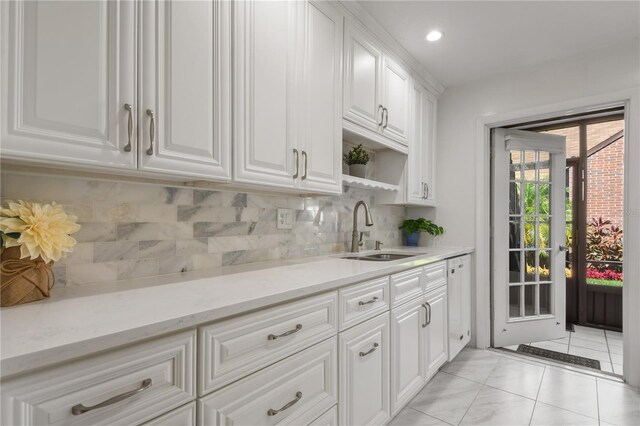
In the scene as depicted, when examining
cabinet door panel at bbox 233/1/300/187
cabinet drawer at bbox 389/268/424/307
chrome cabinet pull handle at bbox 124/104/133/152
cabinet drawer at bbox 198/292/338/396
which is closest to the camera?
cabinet drawer at bbox 198/292/338/396

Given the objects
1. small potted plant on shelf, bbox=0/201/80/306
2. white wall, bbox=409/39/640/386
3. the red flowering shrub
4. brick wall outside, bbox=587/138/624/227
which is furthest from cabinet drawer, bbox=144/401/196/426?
brick wall outside, bbox=587/138/624/227

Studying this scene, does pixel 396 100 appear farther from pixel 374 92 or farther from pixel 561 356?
pixel 561 356

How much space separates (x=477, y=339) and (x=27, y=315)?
10.6ft

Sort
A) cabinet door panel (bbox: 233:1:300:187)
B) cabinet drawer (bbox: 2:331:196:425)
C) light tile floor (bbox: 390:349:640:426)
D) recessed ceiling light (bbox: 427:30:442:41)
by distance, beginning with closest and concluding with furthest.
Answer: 1. cabinet drawer (bbox: 2:331:196:425)
2. cabinet door panel (bbox: 233:1:300:187)
3. light tile floor (bbox: 390:349:640:426)
4. recessed ceiling light (bbox: 427:30:442:41)

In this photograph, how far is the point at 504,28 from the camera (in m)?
2.29

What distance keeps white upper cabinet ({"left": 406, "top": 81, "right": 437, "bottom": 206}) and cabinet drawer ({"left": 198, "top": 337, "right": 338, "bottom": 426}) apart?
1770 millimetres

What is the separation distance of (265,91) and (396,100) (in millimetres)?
1365

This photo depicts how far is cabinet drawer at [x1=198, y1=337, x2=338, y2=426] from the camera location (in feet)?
3.06

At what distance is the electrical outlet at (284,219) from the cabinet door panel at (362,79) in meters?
0.68

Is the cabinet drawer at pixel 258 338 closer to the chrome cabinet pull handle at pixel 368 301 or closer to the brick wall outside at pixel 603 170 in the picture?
the chrome cabinet pull handle at pixel 368 301

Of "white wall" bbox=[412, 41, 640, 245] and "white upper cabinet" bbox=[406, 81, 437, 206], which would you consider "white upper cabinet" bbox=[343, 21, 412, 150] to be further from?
"white wall" bbox=[412, 41, 640, 245]

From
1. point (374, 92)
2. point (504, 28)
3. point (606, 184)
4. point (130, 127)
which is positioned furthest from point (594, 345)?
point (130, 127)

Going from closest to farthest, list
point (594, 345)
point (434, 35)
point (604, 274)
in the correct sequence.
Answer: point (434, 35) → point (594, 345) → point (604, 274)

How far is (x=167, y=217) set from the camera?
1.47 meters
